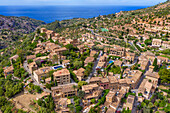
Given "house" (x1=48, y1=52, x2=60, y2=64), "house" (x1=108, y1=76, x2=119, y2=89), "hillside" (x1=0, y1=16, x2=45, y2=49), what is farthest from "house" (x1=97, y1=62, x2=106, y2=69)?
"hillside" (x1=0, y1=16, x2=45, y2=49)

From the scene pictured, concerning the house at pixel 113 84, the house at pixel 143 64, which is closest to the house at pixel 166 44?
the house at pixel 143 64

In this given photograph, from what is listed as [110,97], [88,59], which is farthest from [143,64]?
[110,97]

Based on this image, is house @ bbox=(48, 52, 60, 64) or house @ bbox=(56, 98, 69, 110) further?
A: house @ bbox=(48, 52, 60, 64)

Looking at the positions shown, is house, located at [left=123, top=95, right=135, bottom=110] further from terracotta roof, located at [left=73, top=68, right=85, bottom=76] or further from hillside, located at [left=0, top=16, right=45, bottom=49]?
hillside, located at [left=0, top=16, right=45, bottom=49]

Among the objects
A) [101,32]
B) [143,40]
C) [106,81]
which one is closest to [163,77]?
[106,81]

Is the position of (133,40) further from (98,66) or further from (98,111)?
(98,111)

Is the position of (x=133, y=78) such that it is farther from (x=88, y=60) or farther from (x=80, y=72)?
(x=88, y=60)

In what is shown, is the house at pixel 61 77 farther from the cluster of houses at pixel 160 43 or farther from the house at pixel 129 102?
the cluster of houses at pixel 160 43
